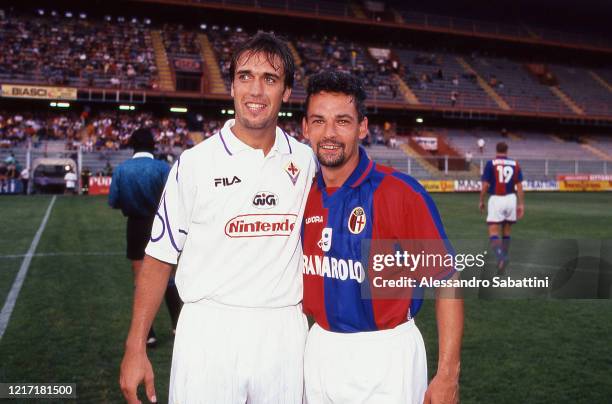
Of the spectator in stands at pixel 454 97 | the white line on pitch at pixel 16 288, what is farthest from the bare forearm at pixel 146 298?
the spectator in stands at pixel 454 97

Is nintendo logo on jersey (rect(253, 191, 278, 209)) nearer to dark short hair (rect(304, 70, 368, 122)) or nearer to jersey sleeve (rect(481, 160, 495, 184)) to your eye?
dark short hair (rect(304, 70, 368, 122))

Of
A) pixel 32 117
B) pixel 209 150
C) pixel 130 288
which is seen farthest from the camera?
pixel 32 117

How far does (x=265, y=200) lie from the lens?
8.96 ft

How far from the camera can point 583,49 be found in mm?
53344

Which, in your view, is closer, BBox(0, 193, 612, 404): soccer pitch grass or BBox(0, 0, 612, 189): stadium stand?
BBox(0, 193, 612, 404): soccer pitch grass

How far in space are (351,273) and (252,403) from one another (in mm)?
779

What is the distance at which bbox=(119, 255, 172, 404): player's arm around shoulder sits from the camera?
254cm

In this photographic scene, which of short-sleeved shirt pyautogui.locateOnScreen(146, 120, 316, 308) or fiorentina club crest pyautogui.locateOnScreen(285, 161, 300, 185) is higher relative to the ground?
fiorentina club crest pyautogui.locateOnScreen(285, 161, 300, 185)

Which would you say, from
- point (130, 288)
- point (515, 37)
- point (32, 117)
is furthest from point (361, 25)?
point (130, 288)

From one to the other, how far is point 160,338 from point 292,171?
400 centimetres

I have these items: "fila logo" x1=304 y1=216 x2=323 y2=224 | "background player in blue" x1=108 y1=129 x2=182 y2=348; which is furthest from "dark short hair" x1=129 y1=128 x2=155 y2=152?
"fila logo" x1=304 y1=216 x2=323 y2=224

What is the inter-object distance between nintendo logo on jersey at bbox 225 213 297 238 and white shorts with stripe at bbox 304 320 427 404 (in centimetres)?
54

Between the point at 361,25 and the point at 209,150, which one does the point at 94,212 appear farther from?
the point at 361,25

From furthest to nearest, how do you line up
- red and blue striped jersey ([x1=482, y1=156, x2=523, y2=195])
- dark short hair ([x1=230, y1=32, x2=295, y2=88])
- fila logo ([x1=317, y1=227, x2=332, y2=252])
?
red and blue striped jersey ([x1=482, y1=156, x2=523, y2=195]) → dark short hair ([x1=230, y1=32, x2=295, y2=88]) → fila logo ([x1=317, y1=227, x2=332, y2=252])
